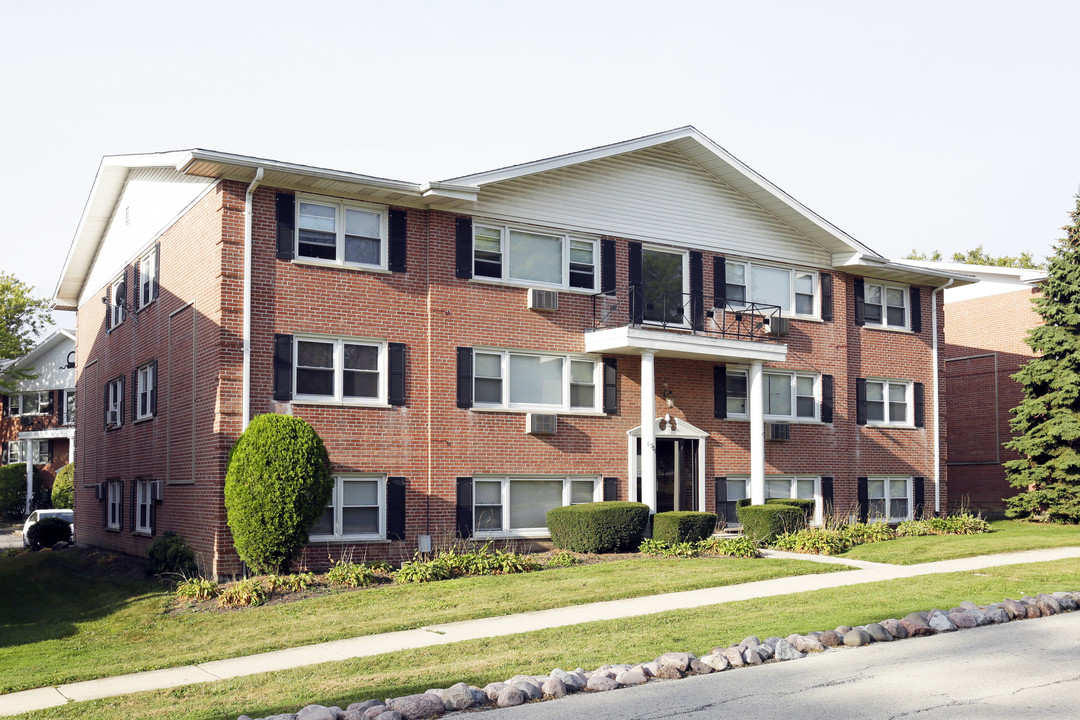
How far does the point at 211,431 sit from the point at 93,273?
13.3m

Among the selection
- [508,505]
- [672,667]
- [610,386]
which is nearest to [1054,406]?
[610,386]

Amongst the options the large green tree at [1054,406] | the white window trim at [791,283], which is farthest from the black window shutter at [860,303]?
the large green tree at [1054,406]

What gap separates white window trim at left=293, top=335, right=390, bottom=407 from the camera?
19016 mm

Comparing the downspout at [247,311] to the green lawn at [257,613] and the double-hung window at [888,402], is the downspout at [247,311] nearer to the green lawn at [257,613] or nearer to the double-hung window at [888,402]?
the green lawn at [257,613]

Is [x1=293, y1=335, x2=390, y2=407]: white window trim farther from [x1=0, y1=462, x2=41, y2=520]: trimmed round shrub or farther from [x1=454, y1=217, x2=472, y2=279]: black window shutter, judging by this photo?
[x1=0, y1=462, x2=41, y2=520]: trimmed round shrub

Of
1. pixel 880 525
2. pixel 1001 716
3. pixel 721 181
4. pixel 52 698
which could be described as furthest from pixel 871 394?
pixel 52 698

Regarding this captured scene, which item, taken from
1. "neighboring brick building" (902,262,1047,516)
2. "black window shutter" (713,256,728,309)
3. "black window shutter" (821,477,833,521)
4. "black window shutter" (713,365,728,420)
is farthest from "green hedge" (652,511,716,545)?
"neighboring brick building" (902,262,1047,516)

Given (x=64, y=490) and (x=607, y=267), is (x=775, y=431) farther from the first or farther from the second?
(x=64, y=490)

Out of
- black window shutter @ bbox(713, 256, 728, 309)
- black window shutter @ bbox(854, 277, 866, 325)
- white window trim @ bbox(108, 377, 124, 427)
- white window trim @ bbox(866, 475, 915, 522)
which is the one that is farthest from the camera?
black window shutter @ bbox(854, 277, 866, 325)

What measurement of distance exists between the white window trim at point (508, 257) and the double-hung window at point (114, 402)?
33.7 feet

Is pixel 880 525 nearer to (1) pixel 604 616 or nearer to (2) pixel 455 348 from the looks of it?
(2) pixel 455 348

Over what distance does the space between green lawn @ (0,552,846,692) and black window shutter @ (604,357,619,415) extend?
14.2ft

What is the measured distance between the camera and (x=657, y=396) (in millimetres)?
23062

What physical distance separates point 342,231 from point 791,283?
1158 centimetres
